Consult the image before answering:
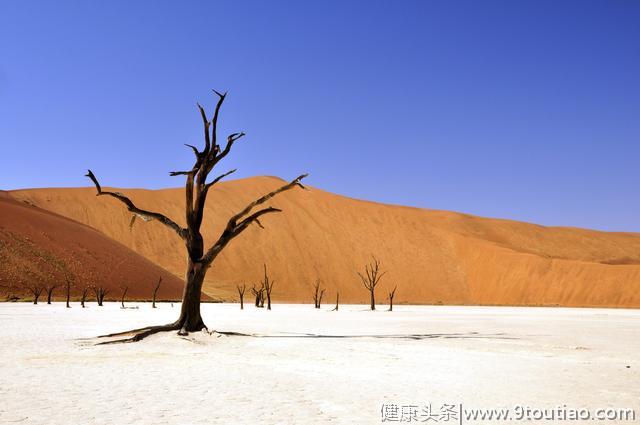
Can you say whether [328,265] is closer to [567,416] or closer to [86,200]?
[86,200]

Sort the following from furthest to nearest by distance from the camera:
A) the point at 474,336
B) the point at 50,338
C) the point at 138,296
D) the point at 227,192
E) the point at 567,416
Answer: the point at 227,192
the point at 138,296
the point at 474,336
the point at 50,338
the point at 567,416

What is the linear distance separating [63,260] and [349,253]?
4487cm

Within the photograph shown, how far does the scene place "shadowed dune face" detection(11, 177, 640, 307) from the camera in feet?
242

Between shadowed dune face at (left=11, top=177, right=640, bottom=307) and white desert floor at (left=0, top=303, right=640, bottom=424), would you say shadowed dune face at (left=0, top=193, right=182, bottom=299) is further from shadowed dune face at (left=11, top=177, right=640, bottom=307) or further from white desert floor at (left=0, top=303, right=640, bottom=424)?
white desert floor at (left=0, top=303, right=640, bottom=424)

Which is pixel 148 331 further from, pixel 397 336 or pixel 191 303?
pixel 397 336

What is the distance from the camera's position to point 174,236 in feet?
289

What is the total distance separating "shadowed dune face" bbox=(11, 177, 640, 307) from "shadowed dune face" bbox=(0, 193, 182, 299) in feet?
25.1

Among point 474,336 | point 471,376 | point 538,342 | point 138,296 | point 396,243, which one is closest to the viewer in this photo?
point 471,376

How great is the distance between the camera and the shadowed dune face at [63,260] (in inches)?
1962

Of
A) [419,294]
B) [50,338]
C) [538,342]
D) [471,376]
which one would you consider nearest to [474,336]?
[538,342]

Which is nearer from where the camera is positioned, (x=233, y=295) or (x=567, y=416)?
(x=567, y=416)

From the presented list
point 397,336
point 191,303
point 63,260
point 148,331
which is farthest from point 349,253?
point 148,331

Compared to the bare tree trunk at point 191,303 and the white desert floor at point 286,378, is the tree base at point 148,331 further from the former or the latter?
the white desert floor at point 286,378

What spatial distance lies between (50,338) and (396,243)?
263 ft
